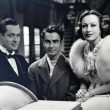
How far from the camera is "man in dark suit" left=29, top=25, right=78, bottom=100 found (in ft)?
6.62

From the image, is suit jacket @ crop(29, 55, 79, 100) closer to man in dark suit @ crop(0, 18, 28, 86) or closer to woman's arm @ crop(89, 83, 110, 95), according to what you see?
man in dark suit @ crop(0, 18, 28, 86)

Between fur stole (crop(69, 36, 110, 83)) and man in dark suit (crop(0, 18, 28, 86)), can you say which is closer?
fur stole (crop(69, 36, 110, 83))

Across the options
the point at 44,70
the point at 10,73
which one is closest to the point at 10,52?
the point at 10,73

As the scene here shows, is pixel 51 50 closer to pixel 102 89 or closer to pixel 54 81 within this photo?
pixel 54 81

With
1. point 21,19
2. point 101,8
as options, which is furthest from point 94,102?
point 21,19

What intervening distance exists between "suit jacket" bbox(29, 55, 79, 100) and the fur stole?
95 mm

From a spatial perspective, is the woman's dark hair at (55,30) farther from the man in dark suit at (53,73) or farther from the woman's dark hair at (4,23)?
the woman's dark hair at (4,23)

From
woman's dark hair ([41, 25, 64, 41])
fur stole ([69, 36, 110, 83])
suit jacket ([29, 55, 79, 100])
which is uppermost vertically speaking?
woman's dark hair ([41, 25, 64, 41])

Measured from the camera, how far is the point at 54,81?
6.79ft

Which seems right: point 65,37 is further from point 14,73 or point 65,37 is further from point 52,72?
point 14,73

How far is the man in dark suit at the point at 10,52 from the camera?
2082mm

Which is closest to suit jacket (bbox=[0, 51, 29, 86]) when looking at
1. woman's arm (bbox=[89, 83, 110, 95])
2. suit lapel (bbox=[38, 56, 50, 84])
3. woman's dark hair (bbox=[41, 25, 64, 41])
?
suit lapel (bbox=[38, 56, 50, 84])

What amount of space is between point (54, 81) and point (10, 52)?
1.10 ft

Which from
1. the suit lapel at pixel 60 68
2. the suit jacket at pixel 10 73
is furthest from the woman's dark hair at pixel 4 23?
the suit lapel at pixel 60 68
